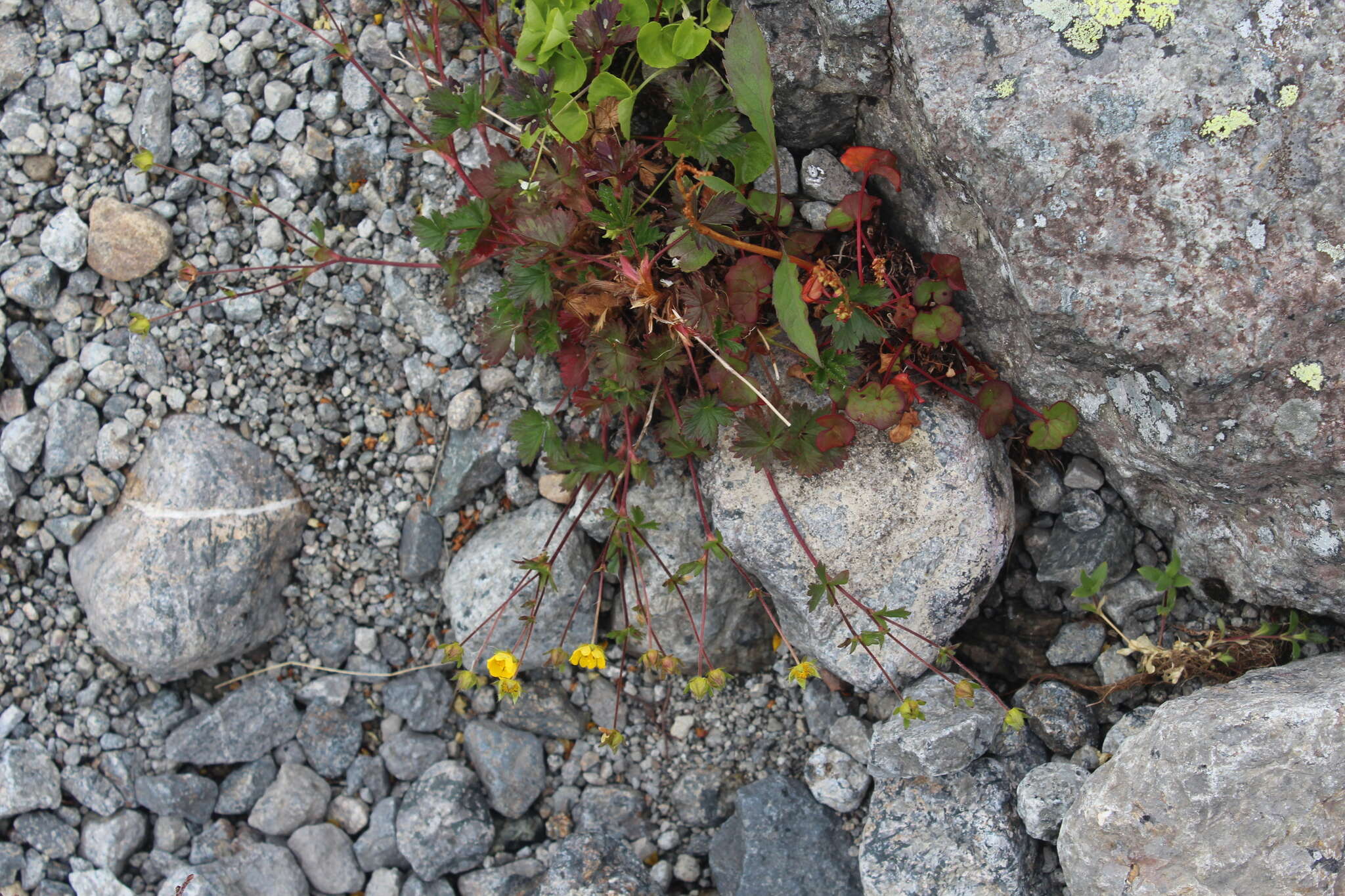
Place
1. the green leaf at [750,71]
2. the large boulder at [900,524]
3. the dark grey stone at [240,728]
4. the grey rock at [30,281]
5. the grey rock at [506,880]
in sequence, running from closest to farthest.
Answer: the green leaf at [750,71], the large boulder at [900,524], the grey rock at [506,880], the grey rock at [30,281], the dark grey stone at [240,728]

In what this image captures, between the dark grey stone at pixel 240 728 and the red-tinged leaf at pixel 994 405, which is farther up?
the red-tinged leaf at pixel 994 405

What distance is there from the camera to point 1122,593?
Result: 3824mm

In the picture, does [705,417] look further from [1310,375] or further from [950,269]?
[1310,375]

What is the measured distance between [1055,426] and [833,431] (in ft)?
2.55

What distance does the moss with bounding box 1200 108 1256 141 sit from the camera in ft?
9.66

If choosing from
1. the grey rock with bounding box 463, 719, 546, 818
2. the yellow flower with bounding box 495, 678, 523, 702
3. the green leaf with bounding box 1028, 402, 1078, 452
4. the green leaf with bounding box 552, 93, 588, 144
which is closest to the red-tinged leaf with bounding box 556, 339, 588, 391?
the green leaf with bounding box 552, 93, 588, 144

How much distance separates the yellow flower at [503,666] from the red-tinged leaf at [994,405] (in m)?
1.82

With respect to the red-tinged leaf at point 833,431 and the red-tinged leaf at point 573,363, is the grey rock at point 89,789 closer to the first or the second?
the red-tinged leaf at point 573,363

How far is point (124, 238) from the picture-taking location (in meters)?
4.06

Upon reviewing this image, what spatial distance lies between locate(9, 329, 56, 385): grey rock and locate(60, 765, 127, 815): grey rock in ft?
5.18

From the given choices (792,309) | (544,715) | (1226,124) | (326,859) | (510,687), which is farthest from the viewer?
(544,715)

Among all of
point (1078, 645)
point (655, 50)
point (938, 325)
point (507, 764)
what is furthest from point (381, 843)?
point (655, 50)

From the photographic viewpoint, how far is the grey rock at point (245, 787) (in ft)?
13.6

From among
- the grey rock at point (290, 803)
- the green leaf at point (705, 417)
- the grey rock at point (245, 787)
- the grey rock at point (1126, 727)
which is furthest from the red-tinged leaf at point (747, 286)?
the grey rock at point (245, 787)
